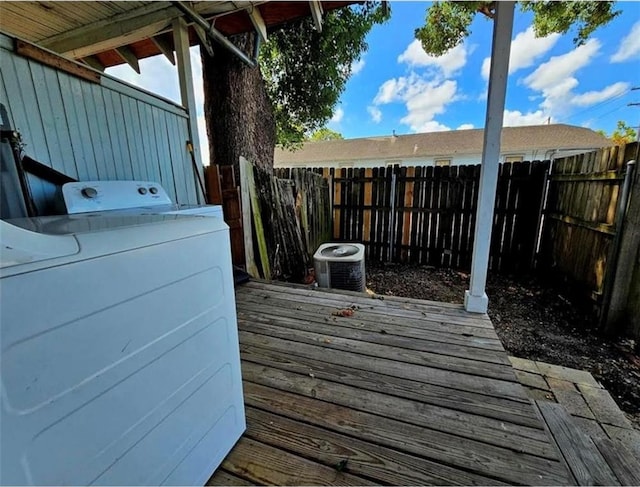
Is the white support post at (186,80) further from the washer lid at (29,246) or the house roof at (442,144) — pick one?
the house roof at (442,144)

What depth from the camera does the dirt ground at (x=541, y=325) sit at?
1.97 meters

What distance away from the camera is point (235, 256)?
293cm

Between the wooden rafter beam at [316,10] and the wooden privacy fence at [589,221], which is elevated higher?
the wooden rafter beam at [316,10]

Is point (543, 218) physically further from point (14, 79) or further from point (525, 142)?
point (525, 142)

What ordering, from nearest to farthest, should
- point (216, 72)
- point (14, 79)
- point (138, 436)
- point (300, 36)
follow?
point (138, 436) < point (14, 79) < point (216, 72) < point (300, 36)

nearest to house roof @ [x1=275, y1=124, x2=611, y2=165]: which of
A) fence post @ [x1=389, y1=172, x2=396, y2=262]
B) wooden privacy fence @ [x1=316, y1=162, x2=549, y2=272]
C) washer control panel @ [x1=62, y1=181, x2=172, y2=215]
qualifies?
wooden privacy fence @ [x1=316, y1=162, x2=549, y2=272]

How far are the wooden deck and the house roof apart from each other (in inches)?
516

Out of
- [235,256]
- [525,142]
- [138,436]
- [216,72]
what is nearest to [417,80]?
[525,142]

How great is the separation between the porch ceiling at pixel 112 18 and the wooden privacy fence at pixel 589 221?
9.91ft

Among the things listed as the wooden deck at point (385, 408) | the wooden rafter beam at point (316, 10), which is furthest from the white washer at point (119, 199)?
the wooden rafter beam at point (316, 10)

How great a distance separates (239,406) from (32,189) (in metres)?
1.52

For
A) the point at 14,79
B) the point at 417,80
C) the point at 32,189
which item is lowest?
the point at 32,189

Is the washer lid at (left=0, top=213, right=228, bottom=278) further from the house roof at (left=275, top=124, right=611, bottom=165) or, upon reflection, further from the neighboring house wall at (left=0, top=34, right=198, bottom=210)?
the house roof at (left=275, top=124, right=611, bottom=165)

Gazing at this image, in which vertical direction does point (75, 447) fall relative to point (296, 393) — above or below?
above
